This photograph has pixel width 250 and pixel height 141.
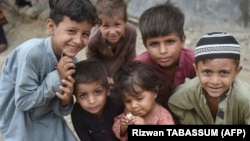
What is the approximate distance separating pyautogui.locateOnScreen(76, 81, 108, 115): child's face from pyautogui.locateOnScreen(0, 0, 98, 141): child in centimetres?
8

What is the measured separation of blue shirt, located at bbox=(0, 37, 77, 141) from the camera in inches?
87.2

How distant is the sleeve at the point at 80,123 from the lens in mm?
2568

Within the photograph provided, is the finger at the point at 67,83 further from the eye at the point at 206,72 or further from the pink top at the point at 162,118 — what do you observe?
the eye at the point at 206,72

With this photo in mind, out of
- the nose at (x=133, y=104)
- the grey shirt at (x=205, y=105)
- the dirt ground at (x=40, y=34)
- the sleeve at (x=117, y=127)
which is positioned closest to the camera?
the grey shirt at (x=205, y=105)

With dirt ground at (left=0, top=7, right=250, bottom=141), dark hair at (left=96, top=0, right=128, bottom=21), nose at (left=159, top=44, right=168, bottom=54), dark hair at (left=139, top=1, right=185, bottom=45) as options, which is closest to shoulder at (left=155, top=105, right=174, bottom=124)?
nose at (left=159, top=44, right=168, bottom=54)

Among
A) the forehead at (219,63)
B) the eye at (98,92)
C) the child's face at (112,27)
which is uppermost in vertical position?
the child's face at (112,27)

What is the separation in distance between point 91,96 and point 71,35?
406mm

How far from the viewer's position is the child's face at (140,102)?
7.86 feet

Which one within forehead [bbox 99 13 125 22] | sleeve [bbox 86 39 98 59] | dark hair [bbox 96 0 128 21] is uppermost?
dark hair [bbox 96 0 128 21]

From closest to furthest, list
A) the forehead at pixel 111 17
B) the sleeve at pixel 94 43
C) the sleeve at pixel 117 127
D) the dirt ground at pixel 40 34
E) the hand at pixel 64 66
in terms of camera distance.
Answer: the hand at pixel 64 66 < the sleeve at pixel 117 127 < the forehead at pixel 111 17 < the sleeve at pixel 94 43 < the dirt ground at pixel 40 34

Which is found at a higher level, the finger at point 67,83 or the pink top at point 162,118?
the finger at point 67,83

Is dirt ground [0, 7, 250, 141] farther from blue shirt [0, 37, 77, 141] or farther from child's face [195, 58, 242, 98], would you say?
blue shirt [0, 37, 77, 141]

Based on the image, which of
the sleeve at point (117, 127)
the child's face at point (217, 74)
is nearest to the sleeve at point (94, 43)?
the sleeve at point (117, 127)

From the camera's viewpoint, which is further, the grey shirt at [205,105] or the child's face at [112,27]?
the child's face at [112,27]
